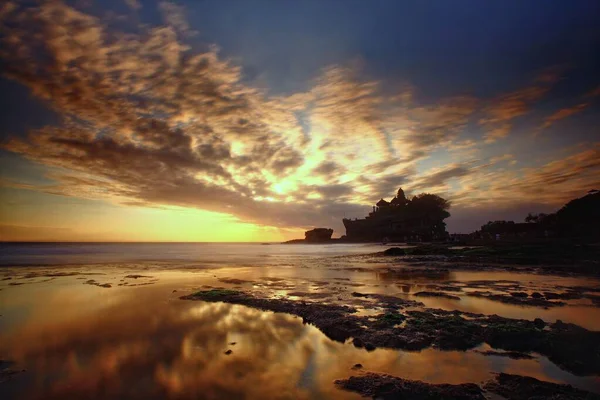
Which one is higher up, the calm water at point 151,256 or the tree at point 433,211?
the tree at point 433,211

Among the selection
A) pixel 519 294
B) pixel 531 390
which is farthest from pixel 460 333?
pixel 519 294

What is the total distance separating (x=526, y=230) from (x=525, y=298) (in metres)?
71.3

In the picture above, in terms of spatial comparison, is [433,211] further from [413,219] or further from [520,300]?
[520,300]

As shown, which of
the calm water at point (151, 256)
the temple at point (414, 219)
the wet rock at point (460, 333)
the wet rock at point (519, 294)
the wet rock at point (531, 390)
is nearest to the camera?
the wet rock at point (531, 390)

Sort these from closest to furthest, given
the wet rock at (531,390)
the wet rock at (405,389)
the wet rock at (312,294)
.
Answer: the wet rock at (531,390), the wet rock at (405,389), the wet rock at (312,294)

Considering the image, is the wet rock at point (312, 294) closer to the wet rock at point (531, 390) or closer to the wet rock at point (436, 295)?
the wet rock at point (436, 295)

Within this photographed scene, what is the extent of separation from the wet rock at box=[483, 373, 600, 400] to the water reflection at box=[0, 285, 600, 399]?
48 cm

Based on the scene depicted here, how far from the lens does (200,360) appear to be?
893cm

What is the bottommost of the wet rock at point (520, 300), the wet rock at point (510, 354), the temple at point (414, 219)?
the wet rock at point (510, 354)

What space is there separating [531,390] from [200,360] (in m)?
8.63

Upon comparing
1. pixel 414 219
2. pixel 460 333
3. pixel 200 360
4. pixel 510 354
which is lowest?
pixel 510 354

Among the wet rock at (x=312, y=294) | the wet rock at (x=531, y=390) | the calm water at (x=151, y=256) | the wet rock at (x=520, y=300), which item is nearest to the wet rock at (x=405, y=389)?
the wet rock at (x=531, y=390)

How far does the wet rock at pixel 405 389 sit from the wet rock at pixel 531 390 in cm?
58

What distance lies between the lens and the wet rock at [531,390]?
6469 millimetres
